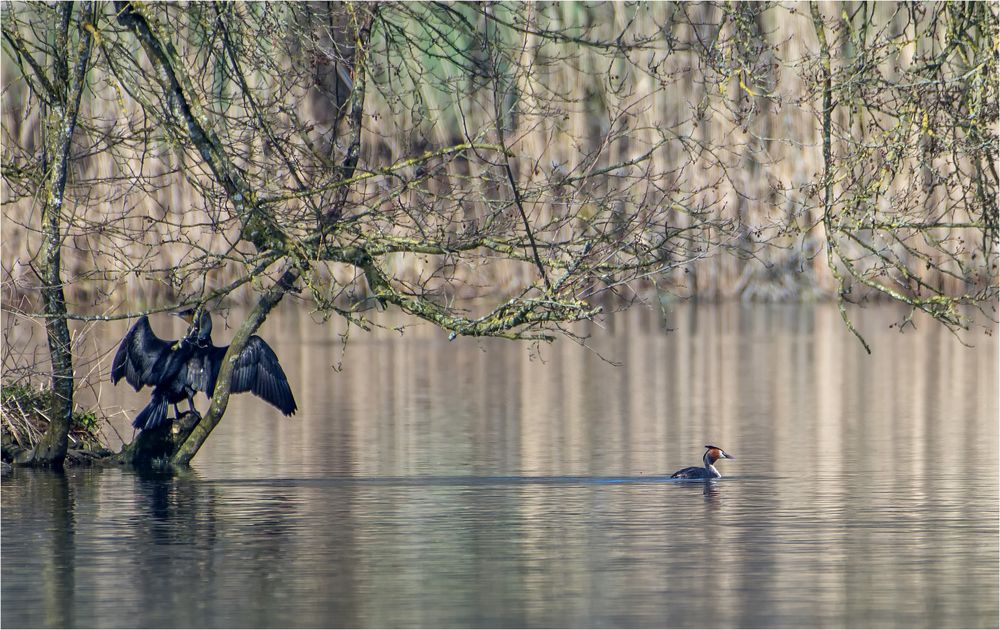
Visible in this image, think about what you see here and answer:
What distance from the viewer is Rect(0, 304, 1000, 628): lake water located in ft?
25.1

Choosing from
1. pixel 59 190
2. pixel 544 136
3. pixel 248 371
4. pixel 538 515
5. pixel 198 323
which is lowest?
pixel 538 515

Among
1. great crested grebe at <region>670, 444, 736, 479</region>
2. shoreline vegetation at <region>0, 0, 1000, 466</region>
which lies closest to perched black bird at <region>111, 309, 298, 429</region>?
shoreline vegetation at <region>0, 0, 1000, 466</region>

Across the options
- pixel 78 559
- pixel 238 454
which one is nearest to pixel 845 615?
pixel 78 559

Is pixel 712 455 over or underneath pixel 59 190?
underneath

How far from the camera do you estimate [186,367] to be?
12.4 metres

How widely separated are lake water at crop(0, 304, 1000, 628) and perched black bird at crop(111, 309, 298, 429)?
22.7 inches

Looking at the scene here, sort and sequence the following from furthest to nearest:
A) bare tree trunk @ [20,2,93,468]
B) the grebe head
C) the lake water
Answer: the grebe head → bare tree trunk @ [20,2,93,468] → the lake water

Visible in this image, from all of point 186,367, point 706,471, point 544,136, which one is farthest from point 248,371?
point 544,136

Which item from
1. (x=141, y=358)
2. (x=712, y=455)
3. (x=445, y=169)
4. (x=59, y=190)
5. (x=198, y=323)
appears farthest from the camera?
(x=141, y=358)

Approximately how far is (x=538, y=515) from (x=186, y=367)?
3.21m

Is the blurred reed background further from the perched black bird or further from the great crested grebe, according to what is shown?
the great crested grebe

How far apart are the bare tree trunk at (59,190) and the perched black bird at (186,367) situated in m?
0.38

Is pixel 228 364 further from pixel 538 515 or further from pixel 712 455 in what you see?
pixel 712 455

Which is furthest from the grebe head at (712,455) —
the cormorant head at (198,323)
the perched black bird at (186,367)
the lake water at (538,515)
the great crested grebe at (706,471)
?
the cormorant head at (198,323)
